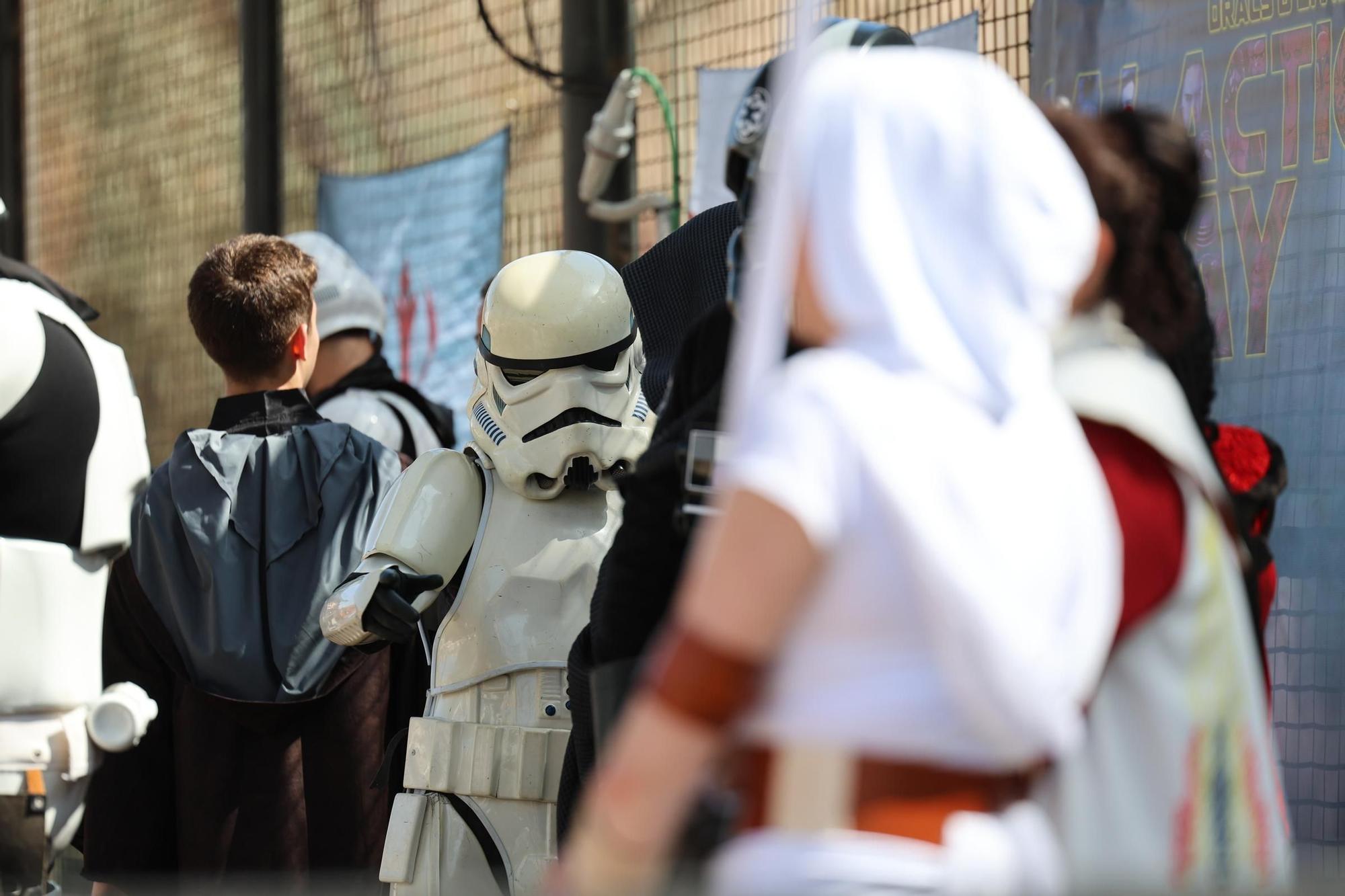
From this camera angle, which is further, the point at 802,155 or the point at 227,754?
the point at 227,754

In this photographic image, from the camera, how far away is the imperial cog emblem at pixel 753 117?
218 centimetres

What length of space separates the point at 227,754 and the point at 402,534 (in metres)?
0.96

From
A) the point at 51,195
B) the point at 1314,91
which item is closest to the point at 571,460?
the point at 1314,91

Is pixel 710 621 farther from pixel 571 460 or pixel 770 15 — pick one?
pixel 770 15

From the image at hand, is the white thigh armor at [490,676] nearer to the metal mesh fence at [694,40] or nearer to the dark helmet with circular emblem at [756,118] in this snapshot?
the dark helmet with circular emblem at [756,118]

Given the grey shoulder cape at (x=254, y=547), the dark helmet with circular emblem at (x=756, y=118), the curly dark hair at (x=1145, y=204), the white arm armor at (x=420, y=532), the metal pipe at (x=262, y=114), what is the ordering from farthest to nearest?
1. the metal pipe at (x=262, y=114)
2. the grey shoulder cape at (x=254, y=547)
3. the white arm armor at (x=420, y=532)
4. the dark helmet with circular emblem at (x=756, y=118)
5. the curly dark hair at (x=1145, y=204)

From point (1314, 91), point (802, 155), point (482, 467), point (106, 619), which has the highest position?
point (1314, 91)

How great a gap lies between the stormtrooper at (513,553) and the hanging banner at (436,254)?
241cm

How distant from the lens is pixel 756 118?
220cm

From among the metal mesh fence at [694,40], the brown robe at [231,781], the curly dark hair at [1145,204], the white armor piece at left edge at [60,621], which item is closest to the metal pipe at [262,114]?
the metal mesh fence at [694,40]

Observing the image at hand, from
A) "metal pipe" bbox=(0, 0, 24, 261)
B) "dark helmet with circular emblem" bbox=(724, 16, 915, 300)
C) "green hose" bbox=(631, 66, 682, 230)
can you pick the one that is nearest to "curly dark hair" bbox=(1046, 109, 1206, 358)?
"dark helmet with circular emblem" bbox=(724, 16, 915, 300)

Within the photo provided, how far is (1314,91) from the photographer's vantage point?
2926 mm

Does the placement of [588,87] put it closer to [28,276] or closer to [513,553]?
[28,276]

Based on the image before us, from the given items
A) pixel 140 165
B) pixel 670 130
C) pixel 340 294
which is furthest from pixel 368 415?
pixel 140 165
